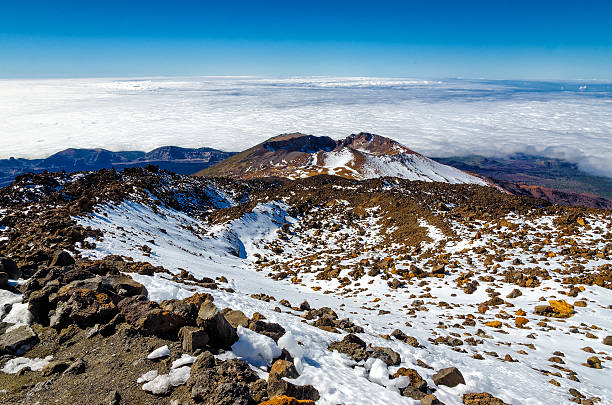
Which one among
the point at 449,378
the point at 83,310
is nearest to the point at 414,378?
the point at 449,378

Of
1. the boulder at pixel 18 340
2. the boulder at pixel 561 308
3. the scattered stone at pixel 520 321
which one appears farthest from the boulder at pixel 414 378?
→ the boulder at pixel 561 308

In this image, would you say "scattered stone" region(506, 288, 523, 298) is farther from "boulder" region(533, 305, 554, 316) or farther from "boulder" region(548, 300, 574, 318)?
"boulder" region(533, 305, 554, 316)

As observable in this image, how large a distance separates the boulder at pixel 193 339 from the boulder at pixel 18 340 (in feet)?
10.8

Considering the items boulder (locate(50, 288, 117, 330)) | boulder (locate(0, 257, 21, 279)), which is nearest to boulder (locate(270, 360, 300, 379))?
boulder (locate(50, 288, 117, 330))

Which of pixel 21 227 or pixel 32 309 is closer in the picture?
pixel 32 309

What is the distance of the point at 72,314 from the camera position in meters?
6.79

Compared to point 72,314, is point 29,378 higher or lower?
lower

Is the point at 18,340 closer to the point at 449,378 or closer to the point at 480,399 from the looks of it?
the point at 449,378

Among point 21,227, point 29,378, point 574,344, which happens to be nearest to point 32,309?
point 29,378

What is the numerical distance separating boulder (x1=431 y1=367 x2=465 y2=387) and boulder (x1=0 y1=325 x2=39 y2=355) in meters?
9.09

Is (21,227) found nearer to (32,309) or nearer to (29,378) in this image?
(32,309)

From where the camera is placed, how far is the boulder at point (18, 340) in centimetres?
627

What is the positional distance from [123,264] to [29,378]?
695 centimetres

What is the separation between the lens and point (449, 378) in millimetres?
7125
